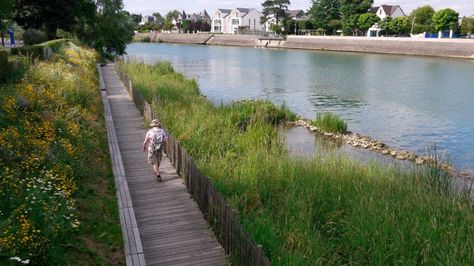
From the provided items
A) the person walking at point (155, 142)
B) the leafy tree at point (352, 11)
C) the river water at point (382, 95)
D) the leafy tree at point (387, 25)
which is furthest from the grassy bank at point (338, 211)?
the leafy tree at point (352, 11)

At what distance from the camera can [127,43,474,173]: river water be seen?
23.1 m

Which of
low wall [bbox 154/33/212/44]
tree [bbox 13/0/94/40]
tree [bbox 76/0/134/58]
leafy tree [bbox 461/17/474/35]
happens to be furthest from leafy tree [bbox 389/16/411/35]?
tree [bbox 13/0/94/40]

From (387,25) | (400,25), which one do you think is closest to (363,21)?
(387,25)

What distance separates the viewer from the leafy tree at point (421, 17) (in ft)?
294

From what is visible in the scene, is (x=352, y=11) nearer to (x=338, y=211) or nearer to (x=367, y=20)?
(x=367, y=20)

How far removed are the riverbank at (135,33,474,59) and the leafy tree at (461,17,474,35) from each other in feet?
34.3

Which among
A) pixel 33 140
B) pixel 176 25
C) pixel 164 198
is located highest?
pixel 176 25

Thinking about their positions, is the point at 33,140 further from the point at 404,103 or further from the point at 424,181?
the point at 404,103

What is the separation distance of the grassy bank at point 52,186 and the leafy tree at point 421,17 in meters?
90.5

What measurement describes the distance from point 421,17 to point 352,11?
15.5 meters

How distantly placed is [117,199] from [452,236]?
6.80 m

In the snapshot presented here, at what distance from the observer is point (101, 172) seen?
419 inches

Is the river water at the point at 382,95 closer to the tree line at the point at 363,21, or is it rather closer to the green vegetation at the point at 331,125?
the green vegetation at the point at 331,125

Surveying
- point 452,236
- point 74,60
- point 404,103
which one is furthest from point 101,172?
point 404,103
